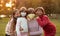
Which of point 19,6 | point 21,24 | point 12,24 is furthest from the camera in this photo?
point 19,6

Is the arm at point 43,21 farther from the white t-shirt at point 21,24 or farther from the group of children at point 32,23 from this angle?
the white t-shirt at point 21,24

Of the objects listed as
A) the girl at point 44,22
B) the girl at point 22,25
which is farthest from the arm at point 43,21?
the girl at point 22,25

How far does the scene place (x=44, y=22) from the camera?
1769mm

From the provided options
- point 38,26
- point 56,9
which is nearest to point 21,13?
point 38,26

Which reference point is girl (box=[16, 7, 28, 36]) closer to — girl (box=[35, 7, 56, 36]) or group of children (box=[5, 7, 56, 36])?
group of children (box=[5, 7, 56, 36])

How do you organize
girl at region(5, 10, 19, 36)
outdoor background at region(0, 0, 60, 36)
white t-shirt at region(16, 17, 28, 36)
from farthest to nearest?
outdoor background at region(0, 0, 60, 36) → girl at region(5, 10, 19, 36) → white t-shirt at region(16, 17, 28, 36)

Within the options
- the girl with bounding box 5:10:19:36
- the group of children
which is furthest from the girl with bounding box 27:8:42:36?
the girl with bounding box 5:10:19:36

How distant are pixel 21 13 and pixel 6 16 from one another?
0.54 m

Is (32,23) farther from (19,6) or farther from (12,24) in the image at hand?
(19,6)

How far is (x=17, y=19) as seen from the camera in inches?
70.3

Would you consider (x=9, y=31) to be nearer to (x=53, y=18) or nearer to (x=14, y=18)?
(x=14, y=18)

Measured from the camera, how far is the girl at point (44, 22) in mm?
1769

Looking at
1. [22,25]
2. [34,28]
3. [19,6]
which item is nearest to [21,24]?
[22,25]

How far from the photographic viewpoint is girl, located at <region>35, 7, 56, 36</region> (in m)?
1.77
